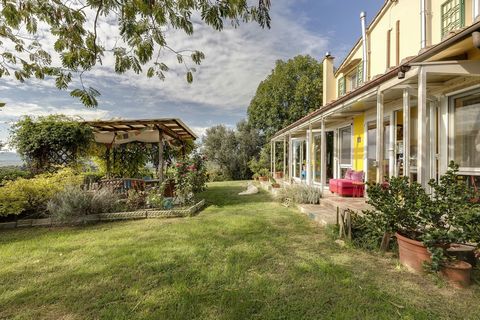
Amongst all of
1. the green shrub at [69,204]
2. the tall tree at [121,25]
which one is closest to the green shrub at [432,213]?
the tall tree at [121,25]

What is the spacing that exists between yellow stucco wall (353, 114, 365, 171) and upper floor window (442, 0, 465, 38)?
3.24m

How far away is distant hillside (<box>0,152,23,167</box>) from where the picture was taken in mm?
9273

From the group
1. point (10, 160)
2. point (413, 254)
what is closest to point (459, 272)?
point (413, 254)

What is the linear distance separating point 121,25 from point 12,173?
904 centimetres

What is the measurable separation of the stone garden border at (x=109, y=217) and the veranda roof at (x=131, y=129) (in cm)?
347

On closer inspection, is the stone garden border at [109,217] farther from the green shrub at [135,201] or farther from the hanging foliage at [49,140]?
the hanging foliage at [49,140]

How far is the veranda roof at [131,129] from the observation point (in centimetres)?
931

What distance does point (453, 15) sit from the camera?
5953mm

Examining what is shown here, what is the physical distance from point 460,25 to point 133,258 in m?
8.75

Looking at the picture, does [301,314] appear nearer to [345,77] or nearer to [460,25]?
[460,25]

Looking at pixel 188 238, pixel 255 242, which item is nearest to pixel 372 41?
pixel 255 242

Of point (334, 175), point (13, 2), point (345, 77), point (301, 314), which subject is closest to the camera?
point (301, 314)

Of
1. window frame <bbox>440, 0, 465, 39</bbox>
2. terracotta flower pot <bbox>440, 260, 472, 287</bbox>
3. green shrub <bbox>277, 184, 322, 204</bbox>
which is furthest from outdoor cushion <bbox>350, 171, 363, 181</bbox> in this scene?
terracotta flower pot <bbox>440, 260, 472, 287</bbox>

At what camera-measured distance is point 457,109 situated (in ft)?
16.4
